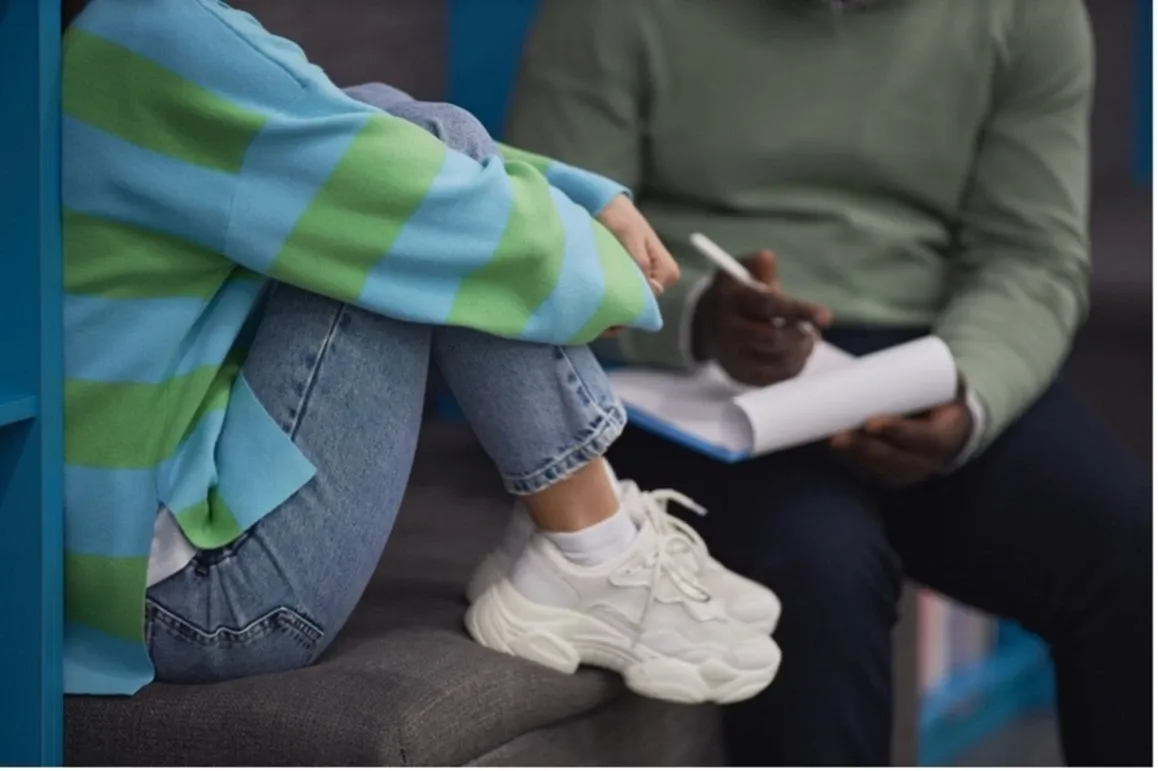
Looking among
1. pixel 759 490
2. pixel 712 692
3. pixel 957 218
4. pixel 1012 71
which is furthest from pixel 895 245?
pixel 712 692

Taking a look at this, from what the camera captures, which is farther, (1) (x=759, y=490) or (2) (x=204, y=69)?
(1) (x=759, y=490)

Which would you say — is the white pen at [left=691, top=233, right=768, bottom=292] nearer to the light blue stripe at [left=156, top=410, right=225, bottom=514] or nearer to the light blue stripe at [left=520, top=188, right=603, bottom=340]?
the light blue stripe at [left=520, top=188, right=603, bottom=340]

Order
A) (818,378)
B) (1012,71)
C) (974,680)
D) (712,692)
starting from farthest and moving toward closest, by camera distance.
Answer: (974,680)
(1012,71)
(818,378)
(712,692)

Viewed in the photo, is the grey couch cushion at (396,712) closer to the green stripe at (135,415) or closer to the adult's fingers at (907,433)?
the green stripe at (135,415)

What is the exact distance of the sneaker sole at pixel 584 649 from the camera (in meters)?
1.03

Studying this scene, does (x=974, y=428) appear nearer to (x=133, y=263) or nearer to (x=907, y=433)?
(x=907, y=433)

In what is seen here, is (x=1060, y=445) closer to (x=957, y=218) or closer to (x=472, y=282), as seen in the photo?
(x=957, y=218)

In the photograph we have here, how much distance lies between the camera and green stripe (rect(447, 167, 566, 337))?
0.92 metres

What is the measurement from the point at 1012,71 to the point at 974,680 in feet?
3.04

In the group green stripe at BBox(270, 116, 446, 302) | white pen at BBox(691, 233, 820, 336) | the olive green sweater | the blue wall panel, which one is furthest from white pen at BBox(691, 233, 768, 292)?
the blue wall panel

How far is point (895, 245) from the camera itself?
140 centimetres

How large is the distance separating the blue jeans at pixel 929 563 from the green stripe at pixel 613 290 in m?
0.29

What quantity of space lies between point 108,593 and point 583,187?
1.31 ft

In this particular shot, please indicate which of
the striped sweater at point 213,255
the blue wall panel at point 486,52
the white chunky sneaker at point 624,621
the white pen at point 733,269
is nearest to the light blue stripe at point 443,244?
the striped sweater at point 213,255
